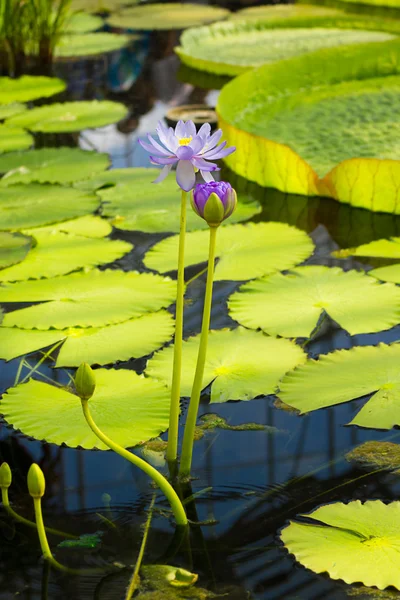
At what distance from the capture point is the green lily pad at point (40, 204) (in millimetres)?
2088

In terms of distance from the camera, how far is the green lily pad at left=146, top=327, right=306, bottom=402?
131cm

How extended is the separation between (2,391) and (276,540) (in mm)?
601

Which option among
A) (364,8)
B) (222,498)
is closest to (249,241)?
(222,498)

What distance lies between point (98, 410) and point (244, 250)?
28.2 inches

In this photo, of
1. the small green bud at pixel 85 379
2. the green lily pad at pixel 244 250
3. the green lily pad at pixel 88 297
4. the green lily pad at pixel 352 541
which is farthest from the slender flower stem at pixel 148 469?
the green lily pad at pixel 244 250

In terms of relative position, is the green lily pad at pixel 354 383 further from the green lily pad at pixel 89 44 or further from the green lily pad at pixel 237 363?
the green lily pad at pixel 89 44

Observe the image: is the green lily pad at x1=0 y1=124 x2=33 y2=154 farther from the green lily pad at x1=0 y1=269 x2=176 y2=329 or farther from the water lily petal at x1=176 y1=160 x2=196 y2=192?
the water lily petal at x1=176 y1=160 x2=196 y2=192

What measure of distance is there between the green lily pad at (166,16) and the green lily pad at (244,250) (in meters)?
3.15

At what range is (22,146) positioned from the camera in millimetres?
2652

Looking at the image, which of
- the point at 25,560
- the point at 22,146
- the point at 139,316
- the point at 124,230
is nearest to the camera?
the point at 25,560

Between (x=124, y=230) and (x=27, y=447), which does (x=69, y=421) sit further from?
(x=124, y=230)

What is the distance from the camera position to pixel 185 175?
95cm

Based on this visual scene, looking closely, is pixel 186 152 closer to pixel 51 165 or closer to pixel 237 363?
pixel 237 363

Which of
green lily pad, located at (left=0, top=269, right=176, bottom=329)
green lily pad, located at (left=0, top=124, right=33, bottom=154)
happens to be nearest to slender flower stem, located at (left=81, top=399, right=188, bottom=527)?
green lily pad, located at (left=0, top=269, right=176, bottom=329)
